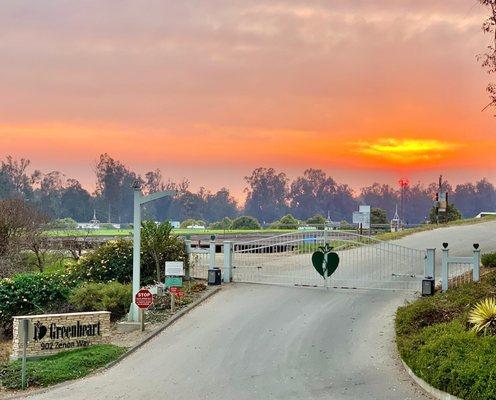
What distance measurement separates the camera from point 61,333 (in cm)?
1504

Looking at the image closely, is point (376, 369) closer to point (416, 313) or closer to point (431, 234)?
point (416, 313)

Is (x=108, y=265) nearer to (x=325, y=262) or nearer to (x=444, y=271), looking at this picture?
(x=325, y=262)

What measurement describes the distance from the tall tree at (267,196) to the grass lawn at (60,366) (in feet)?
426

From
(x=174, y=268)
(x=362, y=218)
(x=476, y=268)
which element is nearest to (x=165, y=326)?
(x=174, y=268)

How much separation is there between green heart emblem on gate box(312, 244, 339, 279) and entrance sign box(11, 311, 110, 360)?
6.79 metres

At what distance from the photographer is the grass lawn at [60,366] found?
12688 millimetres

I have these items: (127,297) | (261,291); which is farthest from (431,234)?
(127,297)

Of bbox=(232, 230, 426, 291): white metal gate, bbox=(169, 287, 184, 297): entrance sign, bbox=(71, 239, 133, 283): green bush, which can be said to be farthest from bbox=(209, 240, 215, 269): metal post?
bbox=(71, 239, 133, 283): green bush

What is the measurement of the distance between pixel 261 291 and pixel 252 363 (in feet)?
21.6

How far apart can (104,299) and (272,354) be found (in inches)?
264

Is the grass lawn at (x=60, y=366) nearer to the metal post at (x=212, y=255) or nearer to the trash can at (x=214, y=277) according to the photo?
the trash can at (x=214, y=277)

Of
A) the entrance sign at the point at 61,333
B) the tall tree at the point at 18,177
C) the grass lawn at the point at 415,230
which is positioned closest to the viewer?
the entrance sign at the point at 61,333

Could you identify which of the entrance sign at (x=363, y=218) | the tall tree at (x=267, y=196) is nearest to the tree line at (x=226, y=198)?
the tall tree at (x=267, y=196)

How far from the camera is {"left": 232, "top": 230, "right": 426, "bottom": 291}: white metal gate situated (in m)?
19.4
